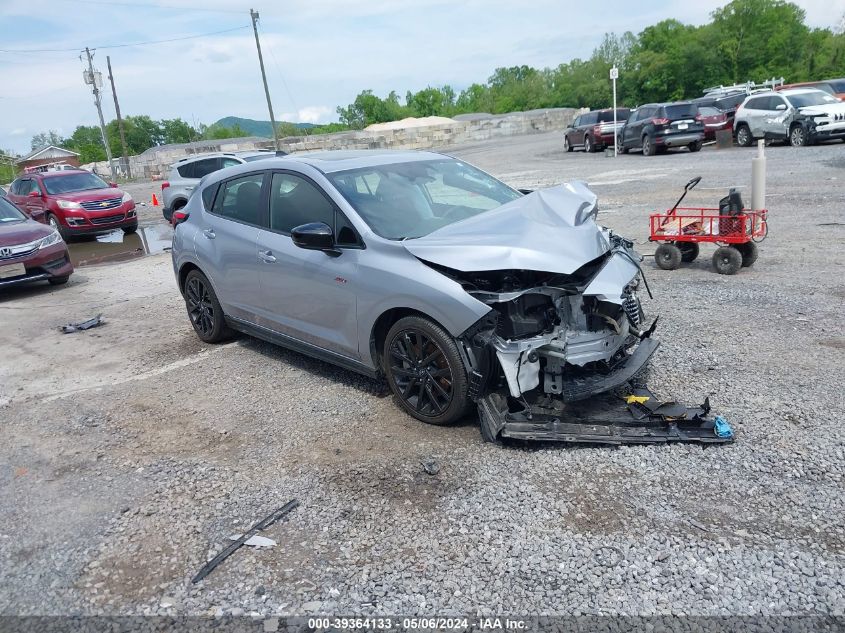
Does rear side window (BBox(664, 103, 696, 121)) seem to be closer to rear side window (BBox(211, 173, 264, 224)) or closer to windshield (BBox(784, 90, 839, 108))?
windshield (BBox(784, 90, 839, 108))

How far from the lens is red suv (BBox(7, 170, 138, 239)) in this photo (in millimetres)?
16562

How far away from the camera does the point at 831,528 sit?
3314 mm

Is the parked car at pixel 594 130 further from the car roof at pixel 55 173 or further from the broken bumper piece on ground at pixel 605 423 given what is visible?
the broken bumper piece on ground at pixel 605 423

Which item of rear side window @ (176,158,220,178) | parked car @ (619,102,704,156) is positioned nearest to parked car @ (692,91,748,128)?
parked car @ (619,102,704,156)

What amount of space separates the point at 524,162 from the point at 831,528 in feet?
84.4

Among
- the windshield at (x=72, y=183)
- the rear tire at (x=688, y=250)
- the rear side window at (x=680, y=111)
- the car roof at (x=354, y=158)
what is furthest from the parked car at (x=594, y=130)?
the car roof at (x=354, y=158)

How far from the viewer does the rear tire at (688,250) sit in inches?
Answer: 344

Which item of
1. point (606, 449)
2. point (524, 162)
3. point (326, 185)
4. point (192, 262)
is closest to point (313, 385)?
point (326, 185)

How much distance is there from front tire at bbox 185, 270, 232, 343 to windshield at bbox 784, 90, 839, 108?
21.1 meters

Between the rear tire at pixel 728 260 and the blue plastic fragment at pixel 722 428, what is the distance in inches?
169

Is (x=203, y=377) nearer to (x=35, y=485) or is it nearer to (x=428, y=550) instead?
(x=35, y=485)

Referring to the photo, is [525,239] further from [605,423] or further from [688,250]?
[688,250]

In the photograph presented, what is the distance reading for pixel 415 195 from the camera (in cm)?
545

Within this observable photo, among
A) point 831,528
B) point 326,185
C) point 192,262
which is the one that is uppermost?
point 326,185
